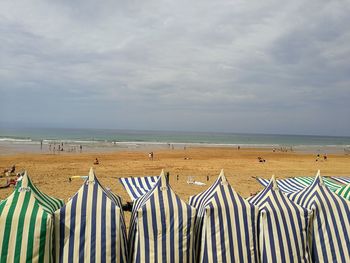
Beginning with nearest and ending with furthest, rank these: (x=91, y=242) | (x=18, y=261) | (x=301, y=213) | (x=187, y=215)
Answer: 1. (x=18, y=261)
2. (x=91, y=242)
3. (x=187, y=215)
4. (x=301, y=213)

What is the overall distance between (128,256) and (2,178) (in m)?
17.1

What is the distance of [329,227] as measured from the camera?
14.2ft

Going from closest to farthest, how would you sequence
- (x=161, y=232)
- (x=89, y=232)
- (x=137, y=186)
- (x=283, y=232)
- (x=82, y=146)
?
1. (x=89, y=232)
2. (x=161, y=232)
3. (x=283, y=232)
4. (x=137, y=186)
5. (x=82, y=146)

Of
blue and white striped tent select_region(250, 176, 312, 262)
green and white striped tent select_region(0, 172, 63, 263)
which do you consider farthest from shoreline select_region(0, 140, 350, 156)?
blue and white striped tent select_region(250, 176, 312, 262)

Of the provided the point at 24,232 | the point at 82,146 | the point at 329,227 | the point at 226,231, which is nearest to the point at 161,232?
the point at 226,231

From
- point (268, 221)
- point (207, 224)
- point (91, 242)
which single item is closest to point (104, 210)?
point (91, 242)

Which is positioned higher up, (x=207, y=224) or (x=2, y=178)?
(x=207, y=224)

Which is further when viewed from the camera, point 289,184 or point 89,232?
point 289,184

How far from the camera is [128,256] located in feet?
12.7

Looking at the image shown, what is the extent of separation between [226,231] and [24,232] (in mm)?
2247

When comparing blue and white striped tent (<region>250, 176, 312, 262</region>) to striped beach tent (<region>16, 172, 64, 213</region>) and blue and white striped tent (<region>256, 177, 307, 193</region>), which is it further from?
blue and white striped tent (<region>256, 177, 307, 193</region>)

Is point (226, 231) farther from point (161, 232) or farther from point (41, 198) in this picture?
point (41, 198)

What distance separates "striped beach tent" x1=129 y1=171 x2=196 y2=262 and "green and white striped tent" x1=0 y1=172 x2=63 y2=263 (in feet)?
3.10

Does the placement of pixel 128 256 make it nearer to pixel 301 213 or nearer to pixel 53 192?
pixel 301 213
